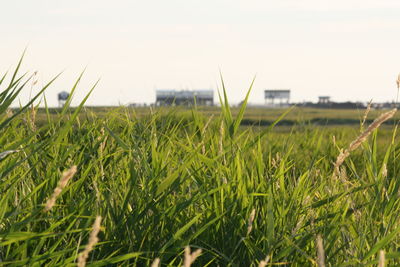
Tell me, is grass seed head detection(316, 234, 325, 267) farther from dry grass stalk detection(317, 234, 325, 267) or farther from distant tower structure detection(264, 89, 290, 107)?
distant tower structure detection(264, 89, 290, 107)

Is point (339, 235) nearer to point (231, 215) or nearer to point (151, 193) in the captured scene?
point (231, 215)

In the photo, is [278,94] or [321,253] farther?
[278,94]

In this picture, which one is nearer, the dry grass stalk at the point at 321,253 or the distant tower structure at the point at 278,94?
the dry grass stalk at the point at 321,253

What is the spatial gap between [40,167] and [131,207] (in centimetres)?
69

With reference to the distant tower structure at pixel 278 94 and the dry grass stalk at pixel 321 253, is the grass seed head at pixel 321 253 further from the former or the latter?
the distant tower structure at pixel 278 94

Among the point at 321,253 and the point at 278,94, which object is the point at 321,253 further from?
the point at 278,94

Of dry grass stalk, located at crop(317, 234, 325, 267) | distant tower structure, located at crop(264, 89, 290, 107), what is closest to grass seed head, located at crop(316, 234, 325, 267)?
dry grass stalk, located at crop(317, 234, 325, 267)

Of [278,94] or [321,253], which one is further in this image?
[278,94]

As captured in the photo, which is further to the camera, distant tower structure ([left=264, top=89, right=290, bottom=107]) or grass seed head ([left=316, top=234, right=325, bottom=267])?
distant tower structure ([left=264, top=89, right=290, bottom=107])

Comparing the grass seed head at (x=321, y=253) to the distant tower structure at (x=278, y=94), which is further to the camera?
the distant tower structure at (x=278, y=94)

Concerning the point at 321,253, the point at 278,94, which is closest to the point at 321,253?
the point at 321,253

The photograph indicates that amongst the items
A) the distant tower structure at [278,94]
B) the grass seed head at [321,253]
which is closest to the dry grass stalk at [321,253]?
the grass seed head at [321,253]

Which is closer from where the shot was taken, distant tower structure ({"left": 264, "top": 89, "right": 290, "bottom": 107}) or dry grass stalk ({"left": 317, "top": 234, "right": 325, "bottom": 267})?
dry grass stalk ({"left": 317, "top": 234, "right": 325, "bottom": 267})

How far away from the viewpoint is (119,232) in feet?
7.67
